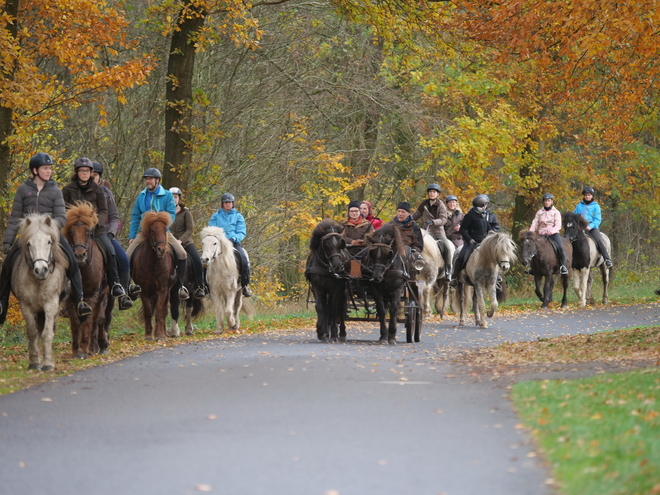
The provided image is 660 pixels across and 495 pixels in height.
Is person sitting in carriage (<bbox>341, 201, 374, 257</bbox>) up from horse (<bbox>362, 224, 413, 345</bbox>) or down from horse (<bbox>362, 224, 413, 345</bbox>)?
up

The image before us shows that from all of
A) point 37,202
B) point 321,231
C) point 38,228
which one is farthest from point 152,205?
point 38,228

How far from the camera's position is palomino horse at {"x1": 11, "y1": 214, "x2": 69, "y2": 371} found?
40.6 feet

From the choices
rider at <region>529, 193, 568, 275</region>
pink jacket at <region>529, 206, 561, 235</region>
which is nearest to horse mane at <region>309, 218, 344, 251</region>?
rider at <region>529, 193, 568, 275</region>

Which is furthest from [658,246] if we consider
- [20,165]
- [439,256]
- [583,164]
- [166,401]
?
[166,401]

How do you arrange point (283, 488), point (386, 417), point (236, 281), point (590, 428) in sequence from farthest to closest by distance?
point (236, 281)
point (386, 417)
point (590, 428)
point (283, 488)

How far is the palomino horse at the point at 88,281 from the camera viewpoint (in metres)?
13.8

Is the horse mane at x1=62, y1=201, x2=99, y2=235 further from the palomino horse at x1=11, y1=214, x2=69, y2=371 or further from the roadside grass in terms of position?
the roadside grass

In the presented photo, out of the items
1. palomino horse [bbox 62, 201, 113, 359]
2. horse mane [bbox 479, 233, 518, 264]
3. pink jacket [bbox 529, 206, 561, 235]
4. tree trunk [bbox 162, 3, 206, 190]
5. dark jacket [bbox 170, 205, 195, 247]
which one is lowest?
palomino horse [bbox 62, 201, 113, 359]

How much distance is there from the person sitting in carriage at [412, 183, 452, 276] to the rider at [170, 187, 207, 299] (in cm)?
616

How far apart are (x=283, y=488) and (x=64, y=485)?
1.39 m

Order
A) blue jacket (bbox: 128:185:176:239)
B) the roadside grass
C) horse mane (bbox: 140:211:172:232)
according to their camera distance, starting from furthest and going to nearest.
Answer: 1. blue jacket (bbox: 128:185:176:239)
2. horse mane (bbox: 140:211:172:232)
3. the roadside grass

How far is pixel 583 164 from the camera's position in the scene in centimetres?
3869

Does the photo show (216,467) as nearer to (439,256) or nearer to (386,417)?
(386,417)

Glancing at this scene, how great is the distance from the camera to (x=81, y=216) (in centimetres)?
1387
